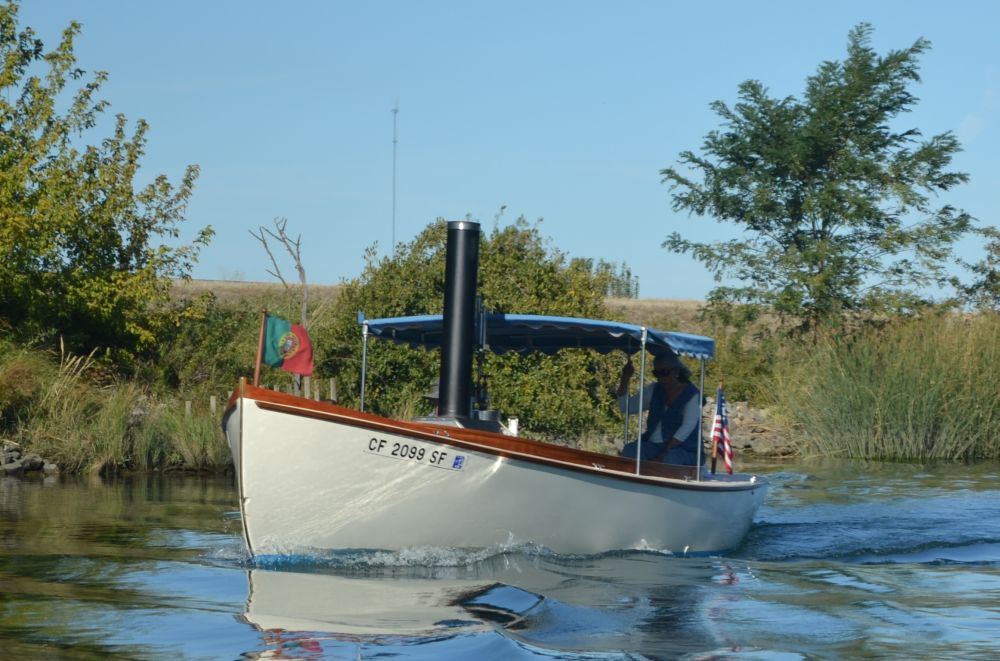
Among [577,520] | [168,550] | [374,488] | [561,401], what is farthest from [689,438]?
[561,401]

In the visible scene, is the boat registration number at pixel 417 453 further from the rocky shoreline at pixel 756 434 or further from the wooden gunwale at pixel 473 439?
the rocky shoreline at pixel 756 434

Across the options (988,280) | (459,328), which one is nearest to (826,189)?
(988,280)

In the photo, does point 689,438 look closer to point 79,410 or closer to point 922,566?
point 922,566

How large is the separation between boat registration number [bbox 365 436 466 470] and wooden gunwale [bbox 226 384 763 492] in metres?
0.08

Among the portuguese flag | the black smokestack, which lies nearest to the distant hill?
the black smokestack

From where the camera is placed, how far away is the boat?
10031 mm

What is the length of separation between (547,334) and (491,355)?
8.87 metres

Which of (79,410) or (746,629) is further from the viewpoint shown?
(79,410)

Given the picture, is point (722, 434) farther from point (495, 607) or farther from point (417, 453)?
point (495, 607)

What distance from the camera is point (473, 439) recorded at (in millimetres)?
10414

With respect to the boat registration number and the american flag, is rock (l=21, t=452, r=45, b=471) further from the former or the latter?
the boat registration number

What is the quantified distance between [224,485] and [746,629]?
11354 mm

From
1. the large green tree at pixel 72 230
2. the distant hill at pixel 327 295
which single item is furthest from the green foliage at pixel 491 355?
the distant hill at pixel 327 295

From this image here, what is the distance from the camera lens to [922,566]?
12.3 metres
